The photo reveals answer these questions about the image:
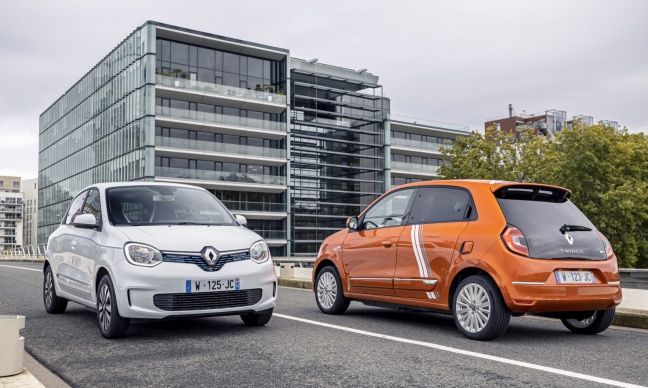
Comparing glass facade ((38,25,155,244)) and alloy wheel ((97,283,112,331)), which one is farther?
glass facade ((38,25,155,244))

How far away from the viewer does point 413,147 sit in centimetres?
7400

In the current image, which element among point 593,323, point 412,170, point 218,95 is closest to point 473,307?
point 593,323

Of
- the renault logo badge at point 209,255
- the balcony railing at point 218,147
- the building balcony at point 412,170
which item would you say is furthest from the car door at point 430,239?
the building balcony at point 412,170

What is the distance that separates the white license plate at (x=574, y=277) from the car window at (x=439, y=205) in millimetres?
1107

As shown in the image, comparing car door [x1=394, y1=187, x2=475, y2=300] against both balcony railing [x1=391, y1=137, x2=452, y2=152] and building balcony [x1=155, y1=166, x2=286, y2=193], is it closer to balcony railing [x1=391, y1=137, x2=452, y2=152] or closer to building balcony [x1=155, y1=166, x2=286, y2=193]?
building balcony [x1=155, y1=166, x2=286, y2=193]

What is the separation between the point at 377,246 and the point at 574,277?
2.34m

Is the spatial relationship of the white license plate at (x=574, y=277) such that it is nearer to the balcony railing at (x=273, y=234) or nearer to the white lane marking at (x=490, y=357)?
the white lane marking at (x=490, y=357)

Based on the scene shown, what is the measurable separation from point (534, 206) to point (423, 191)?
1351 mm

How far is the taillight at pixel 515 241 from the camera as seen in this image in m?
6.37

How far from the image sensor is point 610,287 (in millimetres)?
6711

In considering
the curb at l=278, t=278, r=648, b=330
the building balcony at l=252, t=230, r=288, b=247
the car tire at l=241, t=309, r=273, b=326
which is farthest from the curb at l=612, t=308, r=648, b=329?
the building balcony at l=252, t=230, r=288, b=247

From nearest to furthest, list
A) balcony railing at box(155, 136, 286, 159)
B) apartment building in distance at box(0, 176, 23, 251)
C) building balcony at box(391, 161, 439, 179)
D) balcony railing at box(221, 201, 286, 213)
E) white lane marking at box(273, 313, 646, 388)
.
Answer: white lane marking at box(273, 313, 646, 388)
balcony railing at box(155, 136, 286, 159)
balcony railing at box(221, 201, 286, 213)
building balcony at box(391, 161, 439, 179)
apartment building in distance at box(0, 176, 23, 251)

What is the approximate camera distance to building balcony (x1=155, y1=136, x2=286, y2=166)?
52.3 m

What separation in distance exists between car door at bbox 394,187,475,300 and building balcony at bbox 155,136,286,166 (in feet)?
152
